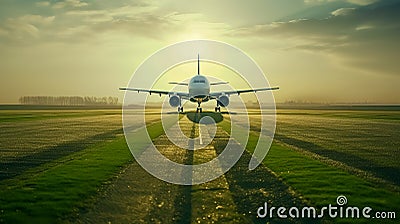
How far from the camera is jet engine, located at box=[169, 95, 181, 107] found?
62.8 metres

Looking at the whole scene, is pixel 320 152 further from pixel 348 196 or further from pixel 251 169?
pixel 348 196

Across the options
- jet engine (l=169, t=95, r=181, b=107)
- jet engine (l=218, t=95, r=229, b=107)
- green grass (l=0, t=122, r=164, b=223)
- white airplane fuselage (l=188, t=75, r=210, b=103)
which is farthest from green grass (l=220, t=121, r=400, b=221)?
jet engine (l=169, t=95, r=181, b=107)

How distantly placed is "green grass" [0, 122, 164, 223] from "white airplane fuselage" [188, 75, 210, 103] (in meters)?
44.1

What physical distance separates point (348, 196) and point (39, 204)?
9.10 metres

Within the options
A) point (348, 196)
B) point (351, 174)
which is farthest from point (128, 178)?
point (351, 174)

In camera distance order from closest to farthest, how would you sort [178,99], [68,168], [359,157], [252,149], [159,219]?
[159,219] → [68,168] → [359,157] → [252,149] → [178,99]

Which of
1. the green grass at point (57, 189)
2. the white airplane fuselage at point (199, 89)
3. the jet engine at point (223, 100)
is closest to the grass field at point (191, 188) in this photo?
the green grass at point (57, 189)

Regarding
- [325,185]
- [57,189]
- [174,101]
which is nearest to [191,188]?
[57,189]

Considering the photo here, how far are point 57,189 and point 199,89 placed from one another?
5037 cm

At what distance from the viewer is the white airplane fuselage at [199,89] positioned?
201ft

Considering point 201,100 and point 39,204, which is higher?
point 201,100

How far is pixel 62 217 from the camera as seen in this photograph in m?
8.88

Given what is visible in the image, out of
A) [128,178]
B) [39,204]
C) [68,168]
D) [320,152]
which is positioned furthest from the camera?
[320,152]

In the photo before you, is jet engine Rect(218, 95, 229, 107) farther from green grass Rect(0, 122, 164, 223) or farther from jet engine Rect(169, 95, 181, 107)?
green grass Rect(0, 122, 164, 223)
